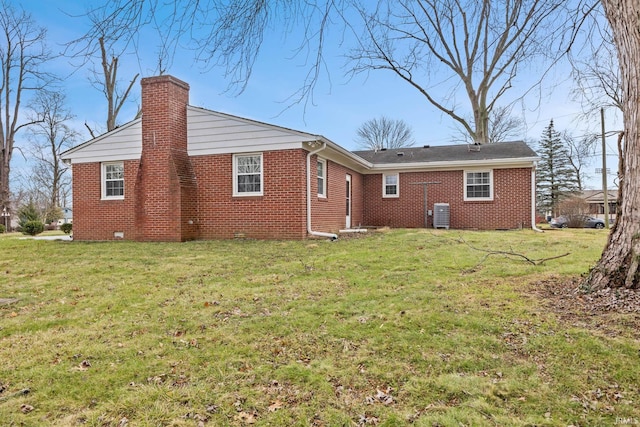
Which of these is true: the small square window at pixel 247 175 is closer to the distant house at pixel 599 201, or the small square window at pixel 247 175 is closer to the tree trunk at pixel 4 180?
the tree trunk at pixel 4 180

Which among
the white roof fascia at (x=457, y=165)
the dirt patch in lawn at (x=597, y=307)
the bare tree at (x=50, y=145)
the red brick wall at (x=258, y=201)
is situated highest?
the bare tree at (x=50, y=145)

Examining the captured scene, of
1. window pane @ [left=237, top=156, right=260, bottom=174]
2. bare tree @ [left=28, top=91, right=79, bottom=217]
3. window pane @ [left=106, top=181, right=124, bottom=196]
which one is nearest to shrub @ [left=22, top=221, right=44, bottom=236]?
window pane @ [left=106, top=181, right=124, bottom=196]

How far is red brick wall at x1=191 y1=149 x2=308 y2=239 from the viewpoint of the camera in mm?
10398

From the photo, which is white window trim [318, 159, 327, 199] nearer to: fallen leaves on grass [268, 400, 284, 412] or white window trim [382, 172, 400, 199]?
white window trim [382, 172, 400, 199]

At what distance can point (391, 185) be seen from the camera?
51.8 ft

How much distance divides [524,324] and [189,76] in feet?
12.6

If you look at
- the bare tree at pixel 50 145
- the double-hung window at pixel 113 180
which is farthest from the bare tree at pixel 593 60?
the bare tree at pixel 50 145

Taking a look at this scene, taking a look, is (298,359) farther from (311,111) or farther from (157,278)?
(157,278)

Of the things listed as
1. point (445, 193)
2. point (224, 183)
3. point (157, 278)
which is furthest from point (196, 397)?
point (445, 193)

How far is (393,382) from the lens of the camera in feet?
8.27

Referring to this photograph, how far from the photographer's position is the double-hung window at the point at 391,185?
15.6m

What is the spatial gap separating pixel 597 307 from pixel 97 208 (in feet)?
42.8

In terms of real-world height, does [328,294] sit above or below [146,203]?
below

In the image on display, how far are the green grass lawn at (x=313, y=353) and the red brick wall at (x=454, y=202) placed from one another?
893 centimetres
